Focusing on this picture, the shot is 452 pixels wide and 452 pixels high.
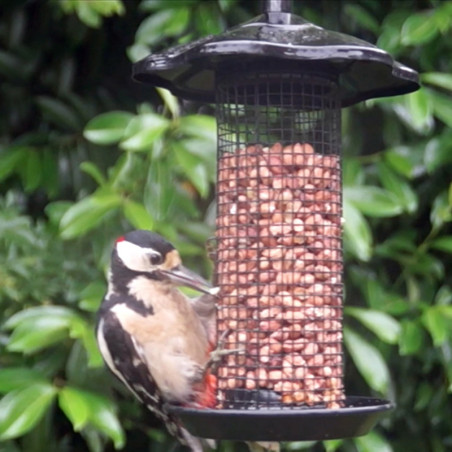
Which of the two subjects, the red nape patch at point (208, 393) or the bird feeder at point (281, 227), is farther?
the red nape patch at point (208, 393)

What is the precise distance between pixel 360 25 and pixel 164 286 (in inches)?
43.9

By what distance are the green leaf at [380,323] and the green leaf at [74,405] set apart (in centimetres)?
A: 71

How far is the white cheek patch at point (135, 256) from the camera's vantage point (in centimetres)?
304

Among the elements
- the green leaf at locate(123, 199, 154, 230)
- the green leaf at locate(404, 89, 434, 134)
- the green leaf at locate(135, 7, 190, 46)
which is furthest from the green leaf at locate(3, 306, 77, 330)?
the green leaf at locate(404, 89, 434, 134)

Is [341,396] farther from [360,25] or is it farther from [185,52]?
[360,25]

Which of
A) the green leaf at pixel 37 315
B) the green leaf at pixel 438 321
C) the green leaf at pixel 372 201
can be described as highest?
the green leaf at pixel 372 201

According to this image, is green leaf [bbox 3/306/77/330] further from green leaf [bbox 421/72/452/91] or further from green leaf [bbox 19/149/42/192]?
green leaf [bbox 421/72/452/91]

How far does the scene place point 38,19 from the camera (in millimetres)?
3971

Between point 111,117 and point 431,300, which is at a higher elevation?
point 111,117

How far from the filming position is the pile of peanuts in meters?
2.85

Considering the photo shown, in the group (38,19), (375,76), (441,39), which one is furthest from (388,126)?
(38,19)

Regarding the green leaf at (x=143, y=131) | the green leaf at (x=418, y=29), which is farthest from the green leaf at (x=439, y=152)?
the green leaf at (x=143, y=131)

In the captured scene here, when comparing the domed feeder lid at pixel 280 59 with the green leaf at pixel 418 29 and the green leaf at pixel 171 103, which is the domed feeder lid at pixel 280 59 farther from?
the green leaf at pixel 418 29

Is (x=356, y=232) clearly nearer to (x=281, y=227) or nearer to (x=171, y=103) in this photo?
(x=281, y=227)
